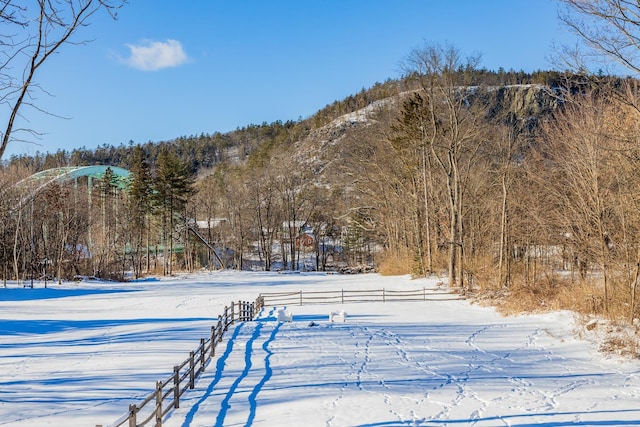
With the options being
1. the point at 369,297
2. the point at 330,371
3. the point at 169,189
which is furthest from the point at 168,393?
the point at 169,189

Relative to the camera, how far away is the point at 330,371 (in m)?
12.3

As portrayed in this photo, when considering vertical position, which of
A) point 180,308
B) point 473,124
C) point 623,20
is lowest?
point 180,308

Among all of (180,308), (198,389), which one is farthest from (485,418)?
(180,308)

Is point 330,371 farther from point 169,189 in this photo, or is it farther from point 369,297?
point 169,189

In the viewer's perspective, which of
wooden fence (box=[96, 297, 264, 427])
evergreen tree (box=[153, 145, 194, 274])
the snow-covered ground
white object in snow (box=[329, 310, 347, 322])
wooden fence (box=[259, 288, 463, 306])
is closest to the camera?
wooden fence (box=[96, 297, 264, 427])

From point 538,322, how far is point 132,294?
85.4 ft

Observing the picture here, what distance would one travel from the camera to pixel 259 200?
222 feet

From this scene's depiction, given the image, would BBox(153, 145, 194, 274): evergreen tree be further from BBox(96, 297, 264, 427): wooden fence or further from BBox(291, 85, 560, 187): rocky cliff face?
BBox(96, 297, 264, 427): wooden fence

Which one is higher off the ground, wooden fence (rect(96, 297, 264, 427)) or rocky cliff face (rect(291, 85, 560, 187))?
rocky cliff face (rect(291, 85, 560, 187))

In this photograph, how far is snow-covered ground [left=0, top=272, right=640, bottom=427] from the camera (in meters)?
8.97

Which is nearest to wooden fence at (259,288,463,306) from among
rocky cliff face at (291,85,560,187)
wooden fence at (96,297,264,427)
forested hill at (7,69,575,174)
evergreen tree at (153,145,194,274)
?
wooden fence at (96,297,264,427)

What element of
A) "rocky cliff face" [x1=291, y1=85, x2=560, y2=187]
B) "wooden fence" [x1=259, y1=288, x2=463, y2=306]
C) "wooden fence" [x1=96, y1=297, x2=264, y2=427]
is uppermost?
"rocky cliff face" [x1=291, y1=85, x2=560, y2=187]

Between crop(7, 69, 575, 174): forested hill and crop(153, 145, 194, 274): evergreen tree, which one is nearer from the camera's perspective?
crop(153, 145, 194, 274): evergreen tree

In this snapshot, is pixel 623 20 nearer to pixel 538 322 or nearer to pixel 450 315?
pixel 538 322
